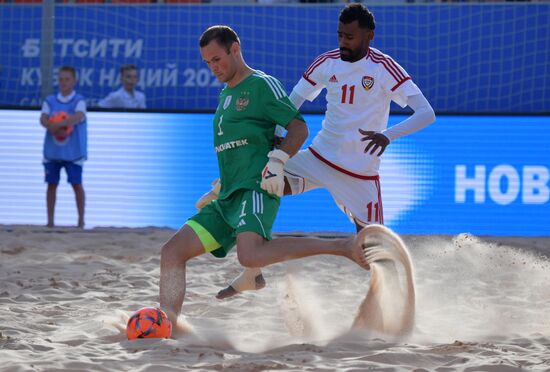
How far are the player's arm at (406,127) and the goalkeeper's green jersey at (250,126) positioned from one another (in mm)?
483

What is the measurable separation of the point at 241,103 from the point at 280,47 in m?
6.04

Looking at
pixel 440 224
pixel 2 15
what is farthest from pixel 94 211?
pixel 440 224

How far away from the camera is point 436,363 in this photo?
4.54m

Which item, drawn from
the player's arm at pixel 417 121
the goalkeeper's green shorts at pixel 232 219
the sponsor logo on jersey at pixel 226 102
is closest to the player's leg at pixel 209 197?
the goalkeeper's green shorts at pixel 232 219

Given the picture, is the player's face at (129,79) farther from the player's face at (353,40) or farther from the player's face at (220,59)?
the player's face at (220,59)

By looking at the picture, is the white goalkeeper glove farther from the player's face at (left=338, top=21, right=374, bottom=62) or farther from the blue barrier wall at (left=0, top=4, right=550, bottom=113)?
the blue barrier wall at (left=0, top=4, right=550, bottom=113)

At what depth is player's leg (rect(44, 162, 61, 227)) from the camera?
10.4 m

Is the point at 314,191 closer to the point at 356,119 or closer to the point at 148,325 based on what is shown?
the point at 356,119

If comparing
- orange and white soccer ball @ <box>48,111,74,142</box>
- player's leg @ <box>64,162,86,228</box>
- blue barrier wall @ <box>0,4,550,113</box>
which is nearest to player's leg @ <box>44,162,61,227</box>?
player's leg @ <box>64,162,86,228</box>

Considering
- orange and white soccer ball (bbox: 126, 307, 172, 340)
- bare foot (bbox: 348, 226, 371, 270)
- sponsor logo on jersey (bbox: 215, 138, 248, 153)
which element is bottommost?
orange and white soccer ball (bbox: 126, 307, 172, 340)

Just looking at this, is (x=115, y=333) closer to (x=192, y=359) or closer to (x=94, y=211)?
(x=192, y=359)

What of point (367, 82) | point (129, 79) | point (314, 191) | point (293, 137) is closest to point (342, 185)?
point (367, 82)

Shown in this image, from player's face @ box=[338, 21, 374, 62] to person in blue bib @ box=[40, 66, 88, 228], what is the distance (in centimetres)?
511

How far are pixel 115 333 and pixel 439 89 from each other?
662 centimetres
